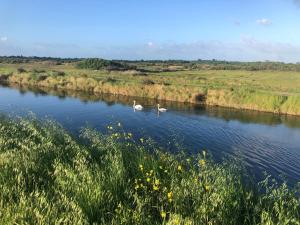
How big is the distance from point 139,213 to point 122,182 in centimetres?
186

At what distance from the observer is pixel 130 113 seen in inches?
1716

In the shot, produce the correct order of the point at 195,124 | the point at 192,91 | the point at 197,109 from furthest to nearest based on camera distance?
the point at 192,91 → the point at 197,109 → the point at 195,124

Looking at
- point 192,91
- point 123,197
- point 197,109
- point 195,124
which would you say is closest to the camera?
point 123,197

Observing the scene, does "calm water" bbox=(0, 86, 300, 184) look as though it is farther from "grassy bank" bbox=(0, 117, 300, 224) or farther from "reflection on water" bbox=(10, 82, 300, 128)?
"grassy bank" bbox=(0, 117, 300, 224)

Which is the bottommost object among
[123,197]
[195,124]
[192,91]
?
[195,124]

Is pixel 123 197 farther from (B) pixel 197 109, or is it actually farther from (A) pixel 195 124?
(B) pixel 197 109

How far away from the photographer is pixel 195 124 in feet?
128

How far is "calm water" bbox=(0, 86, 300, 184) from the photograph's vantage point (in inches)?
1107

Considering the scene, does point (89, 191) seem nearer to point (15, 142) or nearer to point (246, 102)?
point (15, 142)

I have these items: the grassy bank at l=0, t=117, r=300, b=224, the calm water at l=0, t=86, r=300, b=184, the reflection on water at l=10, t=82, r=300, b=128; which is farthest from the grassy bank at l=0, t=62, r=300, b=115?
the grassy bank at l=0, t=117, r=300, b=224

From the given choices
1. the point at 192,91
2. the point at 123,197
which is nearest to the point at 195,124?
the point at 192,91

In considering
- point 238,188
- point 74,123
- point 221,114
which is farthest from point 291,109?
point 238,188

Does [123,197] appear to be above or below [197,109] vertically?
above

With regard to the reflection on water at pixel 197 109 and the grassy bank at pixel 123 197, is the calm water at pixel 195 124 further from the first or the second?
the grassy bank at pixel 123 197
